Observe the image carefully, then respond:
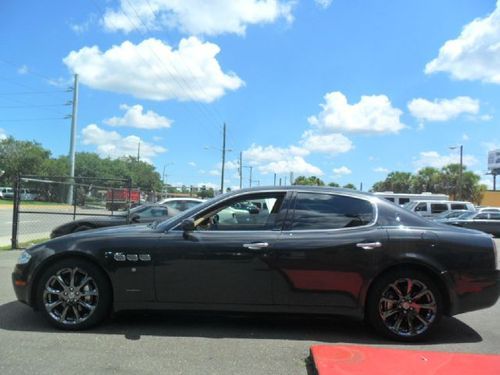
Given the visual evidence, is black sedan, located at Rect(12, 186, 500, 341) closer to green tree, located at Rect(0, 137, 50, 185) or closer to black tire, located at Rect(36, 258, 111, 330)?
black tire, located at Rect(36, 258, 111, 330)

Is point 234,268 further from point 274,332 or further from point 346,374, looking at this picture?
point 346,374

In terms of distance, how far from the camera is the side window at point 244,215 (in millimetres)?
5660

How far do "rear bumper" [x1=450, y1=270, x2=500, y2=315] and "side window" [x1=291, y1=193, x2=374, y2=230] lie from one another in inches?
42.8

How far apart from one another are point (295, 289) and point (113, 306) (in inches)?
73.9

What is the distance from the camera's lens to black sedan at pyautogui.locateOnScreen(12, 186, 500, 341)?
538 centimetres

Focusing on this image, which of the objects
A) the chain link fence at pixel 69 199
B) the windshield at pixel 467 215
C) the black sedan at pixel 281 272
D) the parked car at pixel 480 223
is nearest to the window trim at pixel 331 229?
the black sedan at pixel 281 272

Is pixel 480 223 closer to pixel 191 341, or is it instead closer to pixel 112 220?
pixel 112 220

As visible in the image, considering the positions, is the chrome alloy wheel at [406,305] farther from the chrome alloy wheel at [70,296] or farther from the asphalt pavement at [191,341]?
the chrome alloy wheel at [70,296]

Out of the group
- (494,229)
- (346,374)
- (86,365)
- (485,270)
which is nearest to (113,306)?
(86,365)

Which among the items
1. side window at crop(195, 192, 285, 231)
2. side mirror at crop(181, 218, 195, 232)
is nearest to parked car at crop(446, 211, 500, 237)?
side window at crop(195, 192, 285, 231)

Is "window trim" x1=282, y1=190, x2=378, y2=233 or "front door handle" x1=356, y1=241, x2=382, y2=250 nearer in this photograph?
"front door handle" x1=356, y1=241, x2=382, y2=250

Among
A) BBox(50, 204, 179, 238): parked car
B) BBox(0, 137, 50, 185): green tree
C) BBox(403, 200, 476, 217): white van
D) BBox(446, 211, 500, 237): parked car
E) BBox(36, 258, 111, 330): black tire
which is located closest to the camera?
BBox(36, 258, 111, 330): black tire

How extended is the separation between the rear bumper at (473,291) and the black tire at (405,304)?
18cm

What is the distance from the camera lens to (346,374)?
167 inches
